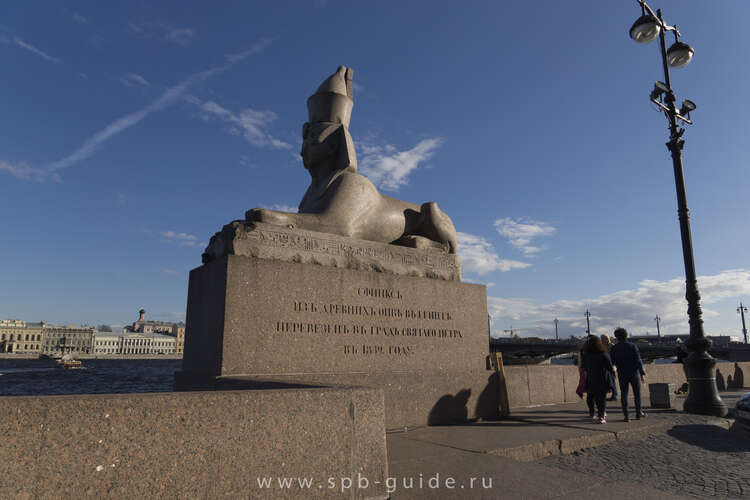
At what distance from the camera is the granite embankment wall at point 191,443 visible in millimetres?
1893

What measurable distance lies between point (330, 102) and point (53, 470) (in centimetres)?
651

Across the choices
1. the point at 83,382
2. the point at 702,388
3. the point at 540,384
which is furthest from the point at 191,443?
the point at 83,382

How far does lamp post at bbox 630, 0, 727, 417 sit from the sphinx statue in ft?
13.5

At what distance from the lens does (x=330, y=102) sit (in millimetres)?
7543

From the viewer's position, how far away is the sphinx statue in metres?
6.59

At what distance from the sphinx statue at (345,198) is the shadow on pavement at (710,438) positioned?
12.6ft

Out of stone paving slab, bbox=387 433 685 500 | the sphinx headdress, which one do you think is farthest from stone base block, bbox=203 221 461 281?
stone paving slab, bbox=387 433 685 500

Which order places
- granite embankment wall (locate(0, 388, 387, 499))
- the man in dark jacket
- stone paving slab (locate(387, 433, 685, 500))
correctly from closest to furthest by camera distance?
granite embankment wall (locate(0, 388, 387, 499)) < stone paving slab (locate(387, 433, 685, 500)) < the man in dark jacket

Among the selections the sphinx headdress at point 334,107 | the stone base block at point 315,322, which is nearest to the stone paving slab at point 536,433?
the stone base block at point 315,322

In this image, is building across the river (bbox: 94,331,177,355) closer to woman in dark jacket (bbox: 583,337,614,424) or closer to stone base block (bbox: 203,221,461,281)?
stone base block (bbox: 203,221,461,281)

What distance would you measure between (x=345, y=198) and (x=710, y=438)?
536cm

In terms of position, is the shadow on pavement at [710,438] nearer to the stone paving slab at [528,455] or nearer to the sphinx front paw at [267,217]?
the stone paving slab at [528,455]

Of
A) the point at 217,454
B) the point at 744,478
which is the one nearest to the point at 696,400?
the point at 744,478

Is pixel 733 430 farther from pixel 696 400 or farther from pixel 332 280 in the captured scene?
pixel 332 280
